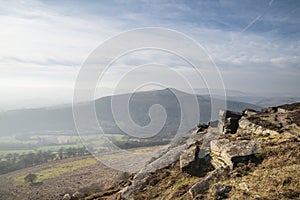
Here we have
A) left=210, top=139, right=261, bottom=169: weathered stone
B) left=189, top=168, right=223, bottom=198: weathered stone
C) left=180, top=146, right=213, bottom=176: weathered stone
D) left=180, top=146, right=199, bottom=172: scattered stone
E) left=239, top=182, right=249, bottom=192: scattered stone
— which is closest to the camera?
left=239, top=182, right=249, bottom=192: scattered stone

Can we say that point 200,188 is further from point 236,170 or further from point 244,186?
point 236,170

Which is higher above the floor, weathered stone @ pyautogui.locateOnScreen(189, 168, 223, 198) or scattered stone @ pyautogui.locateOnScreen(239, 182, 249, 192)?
scattered stone @ pyautogui.locateOnScreen(239, 182, 249, 192)

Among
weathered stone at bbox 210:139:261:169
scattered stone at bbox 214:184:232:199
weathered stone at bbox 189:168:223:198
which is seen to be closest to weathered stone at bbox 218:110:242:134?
weathered stone at bbox 210:139:261:169

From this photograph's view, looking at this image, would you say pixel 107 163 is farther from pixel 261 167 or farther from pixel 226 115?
pixel 261 167

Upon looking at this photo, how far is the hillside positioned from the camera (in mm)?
17891

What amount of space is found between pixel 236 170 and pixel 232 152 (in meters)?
2.72

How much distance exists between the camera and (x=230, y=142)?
86.5ft

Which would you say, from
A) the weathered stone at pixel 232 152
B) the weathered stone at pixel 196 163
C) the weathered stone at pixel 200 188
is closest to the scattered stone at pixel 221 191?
the weathered stone at pixel 200 188

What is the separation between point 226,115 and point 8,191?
90.4 m

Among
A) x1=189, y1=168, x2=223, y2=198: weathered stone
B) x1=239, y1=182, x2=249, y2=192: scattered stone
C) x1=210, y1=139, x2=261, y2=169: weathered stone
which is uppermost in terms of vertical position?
x1=210, y1=139, x2=261, y2=169: weathered stone

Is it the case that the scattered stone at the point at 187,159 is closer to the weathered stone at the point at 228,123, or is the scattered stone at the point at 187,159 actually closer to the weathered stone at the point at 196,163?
the weathered stone at the point at 196,163

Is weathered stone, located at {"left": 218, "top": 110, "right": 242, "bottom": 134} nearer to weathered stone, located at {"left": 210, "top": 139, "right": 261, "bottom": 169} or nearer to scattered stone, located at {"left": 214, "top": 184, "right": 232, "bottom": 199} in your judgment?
weathered stone, located at {"left": 210, "top": 139, "right": 261, "bottom": 169}

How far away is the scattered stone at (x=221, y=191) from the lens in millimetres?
17891

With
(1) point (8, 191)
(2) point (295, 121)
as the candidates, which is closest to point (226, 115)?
(2) point (295, 121)
